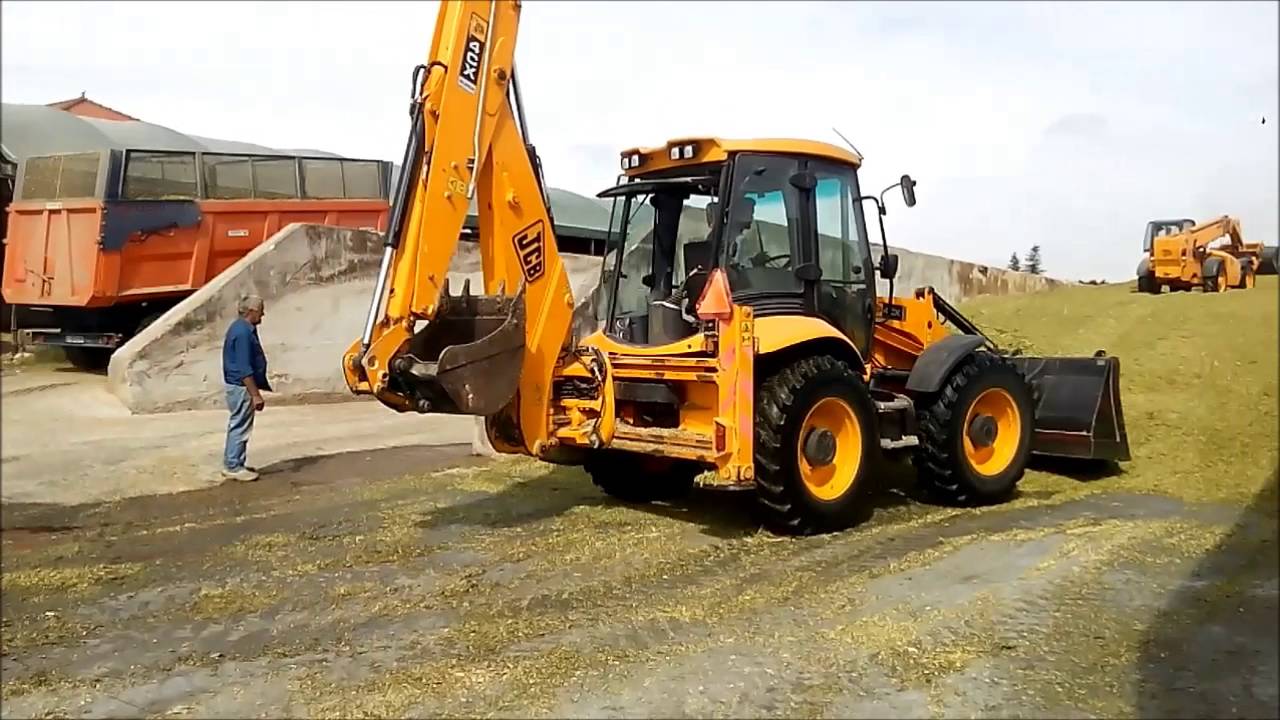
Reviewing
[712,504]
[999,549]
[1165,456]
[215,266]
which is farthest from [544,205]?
[215,266]

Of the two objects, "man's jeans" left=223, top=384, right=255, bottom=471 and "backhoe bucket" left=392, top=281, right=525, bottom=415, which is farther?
"man's jeans" left=223, top=384, right=255, bottom=471

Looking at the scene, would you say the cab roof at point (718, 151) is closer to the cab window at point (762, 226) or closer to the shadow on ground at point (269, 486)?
the cab window at point (762, 226)

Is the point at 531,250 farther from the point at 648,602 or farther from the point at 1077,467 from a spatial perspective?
the point at 1077,467

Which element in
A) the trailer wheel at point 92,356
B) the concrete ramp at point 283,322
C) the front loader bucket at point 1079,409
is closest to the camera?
the front loader bucket at point 1079,409

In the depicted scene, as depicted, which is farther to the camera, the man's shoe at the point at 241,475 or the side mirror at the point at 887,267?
the man's shoe at the point at 241,475

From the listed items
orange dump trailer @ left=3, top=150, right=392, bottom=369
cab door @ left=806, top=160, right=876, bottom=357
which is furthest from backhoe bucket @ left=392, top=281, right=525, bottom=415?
orange dump trailer @ left=3, top=150, right=392, bottom=369

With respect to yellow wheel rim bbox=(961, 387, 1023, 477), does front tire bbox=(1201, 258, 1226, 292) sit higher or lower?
higher

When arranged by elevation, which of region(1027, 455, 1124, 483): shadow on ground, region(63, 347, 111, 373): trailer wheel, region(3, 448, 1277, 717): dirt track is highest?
region(63, 347, 111, 373): trailer wheel

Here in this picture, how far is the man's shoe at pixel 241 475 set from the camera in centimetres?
833

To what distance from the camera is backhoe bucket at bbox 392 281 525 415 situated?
566 cm

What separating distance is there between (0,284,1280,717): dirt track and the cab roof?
2.23 m

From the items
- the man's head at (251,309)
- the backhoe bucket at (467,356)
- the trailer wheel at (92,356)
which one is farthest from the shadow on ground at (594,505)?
the trailer wheel at (92,356)

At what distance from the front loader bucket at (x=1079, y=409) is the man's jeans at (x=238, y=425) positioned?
585 cm

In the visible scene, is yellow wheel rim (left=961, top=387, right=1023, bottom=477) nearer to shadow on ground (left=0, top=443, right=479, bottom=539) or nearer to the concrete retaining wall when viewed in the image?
shadow on ground (left=0, top=443, right=479, bottom=539)
